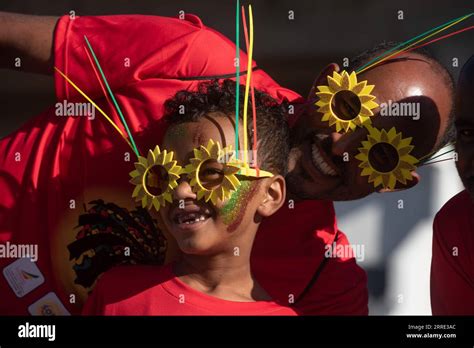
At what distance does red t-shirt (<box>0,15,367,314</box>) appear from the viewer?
1836 mm

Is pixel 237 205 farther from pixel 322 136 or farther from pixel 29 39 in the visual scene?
pixel 29 39

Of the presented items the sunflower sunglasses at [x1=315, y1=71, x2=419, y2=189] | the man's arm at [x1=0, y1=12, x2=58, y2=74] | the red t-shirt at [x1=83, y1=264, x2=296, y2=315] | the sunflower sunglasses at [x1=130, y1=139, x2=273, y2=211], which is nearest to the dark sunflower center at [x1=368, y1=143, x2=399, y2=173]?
the sunflower sunglasses at [x1=315, y1=71, x2=419, y2=189]

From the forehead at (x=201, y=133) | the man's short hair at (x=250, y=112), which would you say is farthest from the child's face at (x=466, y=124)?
the forehead at (x=201, y=133)

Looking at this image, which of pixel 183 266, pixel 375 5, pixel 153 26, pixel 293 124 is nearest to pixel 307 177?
pixel 293 124

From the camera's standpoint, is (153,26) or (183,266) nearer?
(183,266)

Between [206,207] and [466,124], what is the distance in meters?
0.51

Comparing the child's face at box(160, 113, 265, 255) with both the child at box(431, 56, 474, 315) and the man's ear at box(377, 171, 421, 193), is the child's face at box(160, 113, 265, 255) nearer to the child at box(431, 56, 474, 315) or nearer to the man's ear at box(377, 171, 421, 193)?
the man's ear at box(377, 171, 421, 193)

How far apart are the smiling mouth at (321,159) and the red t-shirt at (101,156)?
0.39 feet

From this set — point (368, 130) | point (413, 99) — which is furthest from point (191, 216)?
point (413, 99)

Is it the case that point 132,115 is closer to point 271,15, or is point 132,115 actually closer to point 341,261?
point 341,261

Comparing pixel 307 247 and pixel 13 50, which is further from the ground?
pixel 13 50

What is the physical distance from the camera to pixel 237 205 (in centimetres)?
169
